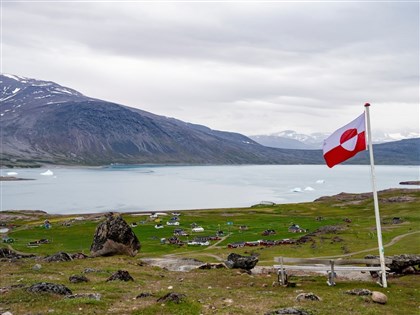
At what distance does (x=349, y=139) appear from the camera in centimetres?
2222

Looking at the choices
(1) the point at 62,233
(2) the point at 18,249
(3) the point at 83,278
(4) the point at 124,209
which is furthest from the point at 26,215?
(3) the point at 83,278

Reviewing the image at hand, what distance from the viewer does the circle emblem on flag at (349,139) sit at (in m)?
22.0

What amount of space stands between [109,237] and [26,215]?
10426 cm

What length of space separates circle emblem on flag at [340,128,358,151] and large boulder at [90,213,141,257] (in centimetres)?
2473

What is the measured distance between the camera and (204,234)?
88.2 metres

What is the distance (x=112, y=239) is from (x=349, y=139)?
25.7 metres

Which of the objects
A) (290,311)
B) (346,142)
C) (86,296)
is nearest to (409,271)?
(346,142)

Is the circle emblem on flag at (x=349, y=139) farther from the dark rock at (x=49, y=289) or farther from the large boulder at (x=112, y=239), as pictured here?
the large boulder at (x=112, y=239)

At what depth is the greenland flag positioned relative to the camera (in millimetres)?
21828

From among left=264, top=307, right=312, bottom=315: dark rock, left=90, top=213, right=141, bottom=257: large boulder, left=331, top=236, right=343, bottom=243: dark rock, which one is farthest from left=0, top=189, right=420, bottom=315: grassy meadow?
left=90, top=213, right=141, bottom=257: large boulder

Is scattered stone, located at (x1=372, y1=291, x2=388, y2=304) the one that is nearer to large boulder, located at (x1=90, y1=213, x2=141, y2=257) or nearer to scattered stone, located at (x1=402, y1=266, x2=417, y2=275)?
scattered stone, located at (x1=402, y1=266, x2=417, y2=275)

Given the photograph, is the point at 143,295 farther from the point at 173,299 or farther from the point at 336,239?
the point at 336,239

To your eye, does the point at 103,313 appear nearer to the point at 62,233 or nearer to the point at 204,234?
the point at 204,234

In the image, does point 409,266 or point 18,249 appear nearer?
point 409,266
